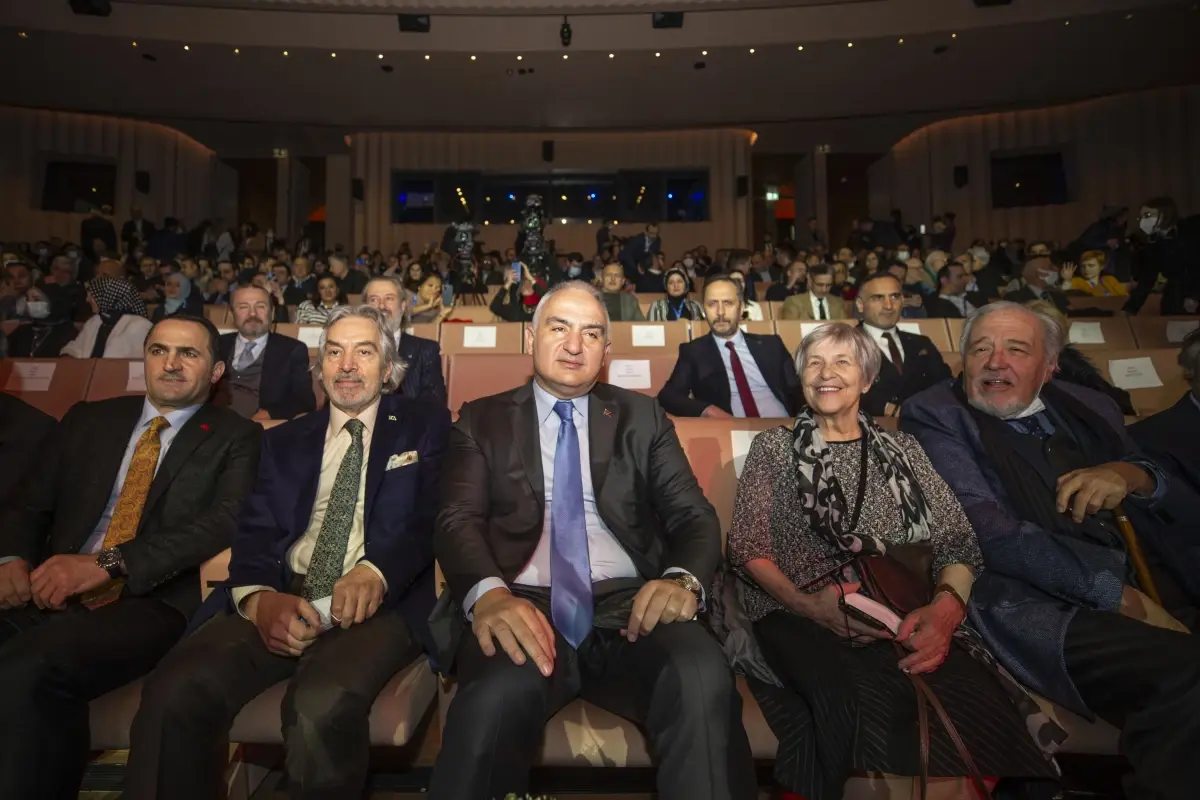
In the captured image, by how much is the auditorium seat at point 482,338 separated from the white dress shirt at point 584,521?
2.33 meters

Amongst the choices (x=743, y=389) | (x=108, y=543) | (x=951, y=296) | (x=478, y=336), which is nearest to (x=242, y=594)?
(x=108, y=543)

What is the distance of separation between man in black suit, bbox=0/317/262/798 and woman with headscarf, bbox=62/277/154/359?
97.7 inches

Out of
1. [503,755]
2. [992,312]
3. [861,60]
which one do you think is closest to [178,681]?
[503,755]

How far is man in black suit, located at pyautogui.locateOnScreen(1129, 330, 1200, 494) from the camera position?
1.82 m

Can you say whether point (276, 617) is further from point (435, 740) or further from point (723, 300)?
point (723, 300)

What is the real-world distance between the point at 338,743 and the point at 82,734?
1.94 ft

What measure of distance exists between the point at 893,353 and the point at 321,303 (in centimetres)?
484

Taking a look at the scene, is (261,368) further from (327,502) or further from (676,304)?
(676,304)

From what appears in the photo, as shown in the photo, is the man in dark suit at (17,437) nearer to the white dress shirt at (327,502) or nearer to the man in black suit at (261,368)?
the man in black suit at (261,368)

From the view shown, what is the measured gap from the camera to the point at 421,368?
3148mm

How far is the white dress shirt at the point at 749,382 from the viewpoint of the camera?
131 inches

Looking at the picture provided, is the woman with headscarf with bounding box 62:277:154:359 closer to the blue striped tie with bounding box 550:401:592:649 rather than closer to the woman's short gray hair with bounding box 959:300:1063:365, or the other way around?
the blue striped tie with bounding box 550:401:592:649

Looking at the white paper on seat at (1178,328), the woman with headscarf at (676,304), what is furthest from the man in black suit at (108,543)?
the white paper on seat at (1178,328)

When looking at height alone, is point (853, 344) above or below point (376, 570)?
above
